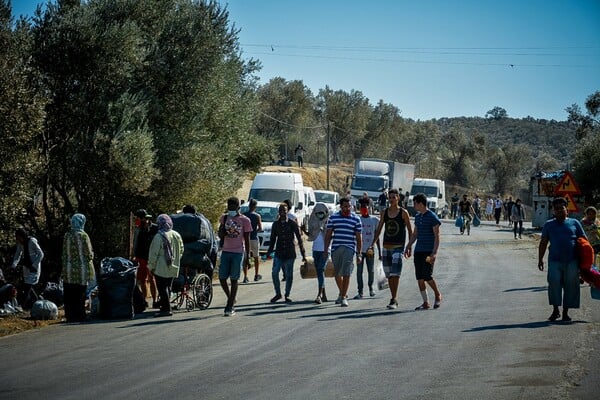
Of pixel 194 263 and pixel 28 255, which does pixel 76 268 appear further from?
pixel 194 263

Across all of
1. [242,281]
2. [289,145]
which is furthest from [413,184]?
[242,281]

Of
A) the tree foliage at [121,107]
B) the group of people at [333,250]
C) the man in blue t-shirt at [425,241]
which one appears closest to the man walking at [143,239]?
the group of people at [333,250]

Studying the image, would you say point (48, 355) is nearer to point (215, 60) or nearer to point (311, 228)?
point (311, 228)

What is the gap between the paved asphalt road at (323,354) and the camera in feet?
29.5

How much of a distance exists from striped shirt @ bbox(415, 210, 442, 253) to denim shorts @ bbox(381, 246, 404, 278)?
1.47 feet

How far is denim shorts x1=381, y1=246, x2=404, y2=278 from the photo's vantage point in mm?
15883

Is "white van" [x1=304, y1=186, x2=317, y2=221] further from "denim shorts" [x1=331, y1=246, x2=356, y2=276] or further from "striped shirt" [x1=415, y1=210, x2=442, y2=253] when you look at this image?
"striped shirt" [x1=415, y1=210, x2=442, y2=253]

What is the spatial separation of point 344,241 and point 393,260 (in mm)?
1233

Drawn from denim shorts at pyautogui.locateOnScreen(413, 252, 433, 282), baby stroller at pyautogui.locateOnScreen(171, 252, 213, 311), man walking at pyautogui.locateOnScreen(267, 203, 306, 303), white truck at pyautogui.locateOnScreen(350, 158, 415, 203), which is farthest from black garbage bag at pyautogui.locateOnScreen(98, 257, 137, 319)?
white truck at pyautogui.locateOnScreen(350, 158, 415, 203)

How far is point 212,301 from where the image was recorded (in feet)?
60.6

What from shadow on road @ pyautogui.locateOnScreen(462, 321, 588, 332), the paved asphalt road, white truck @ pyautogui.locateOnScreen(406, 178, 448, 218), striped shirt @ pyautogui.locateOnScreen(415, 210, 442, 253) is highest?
white truck @ pyautogui.locateOnScreen(406, 178, 448, 218)

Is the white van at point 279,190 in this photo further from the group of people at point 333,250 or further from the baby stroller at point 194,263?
the baby stroller at point 194,263

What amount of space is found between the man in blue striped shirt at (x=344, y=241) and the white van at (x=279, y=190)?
1818 centimetres

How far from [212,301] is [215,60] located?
928 centimetres
